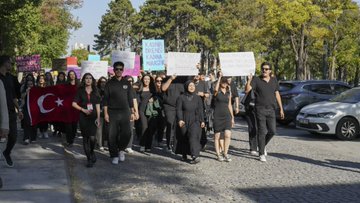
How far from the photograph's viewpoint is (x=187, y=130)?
31.1ft

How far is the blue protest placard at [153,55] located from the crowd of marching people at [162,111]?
266cm

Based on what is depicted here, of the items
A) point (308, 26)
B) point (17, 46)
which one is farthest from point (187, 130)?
point (308, 26)

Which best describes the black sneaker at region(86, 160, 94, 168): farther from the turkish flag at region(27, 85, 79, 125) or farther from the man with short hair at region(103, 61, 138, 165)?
the turkish flag at region(27, 85, 79, 125)

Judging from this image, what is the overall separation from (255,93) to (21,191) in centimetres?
484

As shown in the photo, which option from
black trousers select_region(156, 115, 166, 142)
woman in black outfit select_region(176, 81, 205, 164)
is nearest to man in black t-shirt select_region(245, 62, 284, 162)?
woman in black outfit select_region(176, 81, 205, 164)

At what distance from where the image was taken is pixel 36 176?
307 inches

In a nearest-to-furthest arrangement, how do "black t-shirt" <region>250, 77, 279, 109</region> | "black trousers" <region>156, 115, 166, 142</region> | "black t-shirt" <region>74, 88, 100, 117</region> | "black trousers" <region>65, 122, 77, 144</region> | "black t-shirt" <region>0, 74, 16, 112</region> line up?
"black t-shirt" <region>0, 74, 16, 112</region> < "black t-shirt" <region>74, 88, 100, 117</region> < "black t-shirt" <region>250, 77, 279, 109</region> < "black trousers" <region>156, 115, 166, 142</region> < "black trousers" <region>65, 122, 77, 144</region>

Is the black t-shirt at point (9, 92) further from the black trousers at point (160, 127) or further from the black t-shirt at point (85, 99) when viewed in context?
the black trousers at point (160, 127)

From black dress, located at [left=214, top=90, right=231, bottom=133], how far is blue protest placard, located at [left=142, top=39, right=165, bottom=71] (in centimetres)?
447

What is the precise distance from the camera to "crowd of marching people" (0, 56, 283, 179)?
29.3 ft

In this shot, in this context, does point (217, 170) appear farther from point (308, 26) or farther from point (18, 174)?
point (308, 26)

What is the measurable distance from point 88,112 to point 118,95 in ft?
2.01

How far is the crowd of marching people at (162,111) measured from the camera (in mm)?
8938

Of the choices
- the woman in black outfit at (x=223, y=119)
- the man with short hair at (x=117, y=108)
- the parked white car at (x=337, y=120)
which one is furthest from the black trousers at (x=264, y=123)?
the parked white car at (x=337, y=120)
